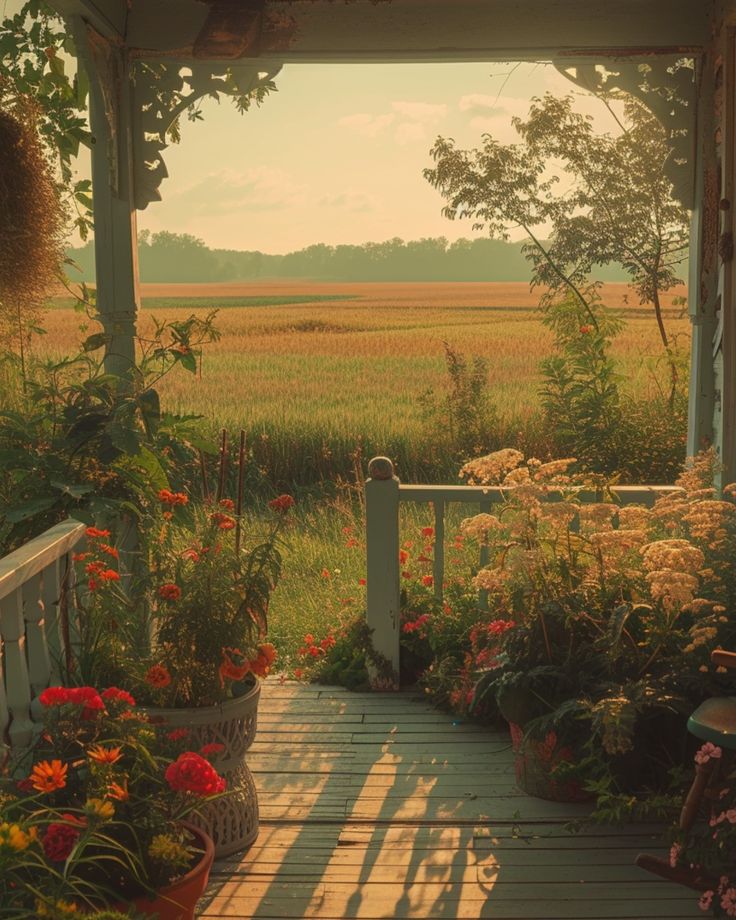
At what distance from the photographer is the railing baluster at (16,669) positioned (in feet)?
8.53

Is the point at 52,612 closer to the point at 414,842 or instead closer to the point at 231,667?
the point at 231,667

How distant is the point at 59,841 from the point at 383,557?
243 centimetres

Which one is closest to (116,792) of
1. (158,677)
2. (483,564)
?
(158,677)

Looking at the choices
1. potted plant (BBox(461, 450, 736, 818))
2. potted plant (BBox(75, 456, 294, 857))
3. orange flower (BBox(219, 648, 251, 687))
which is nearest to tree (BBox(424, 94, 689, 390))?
potted plant (BBox(461, 450, 736, 818))

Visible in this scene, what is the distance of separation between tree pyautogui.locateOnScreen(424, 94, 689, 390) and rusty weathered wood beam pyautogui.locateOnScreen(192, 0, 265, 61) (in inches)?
220

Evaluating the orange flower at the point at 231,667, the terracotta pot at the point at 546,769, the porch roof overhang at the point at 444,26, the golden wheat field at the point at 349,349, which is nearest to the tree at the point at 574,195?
the golden wheat field at the point at 349,349

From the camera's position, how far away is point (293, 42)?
429 centimetres

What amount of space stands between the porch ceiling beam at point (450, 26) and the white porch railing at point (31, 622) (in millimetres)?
2047

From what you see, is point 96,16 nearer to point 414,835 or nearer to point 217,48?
point 217,48

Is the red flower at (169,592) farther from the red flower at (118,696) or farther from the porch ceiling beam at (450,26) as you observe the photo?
the porch ceiling beam at (450,26)

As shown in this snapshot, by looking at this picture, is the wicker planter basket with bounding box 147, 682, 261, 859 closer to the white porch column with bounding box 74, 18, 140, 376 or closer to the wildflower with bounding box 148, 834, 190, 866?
the wildflower with bounding box 148, 834, 190, 866

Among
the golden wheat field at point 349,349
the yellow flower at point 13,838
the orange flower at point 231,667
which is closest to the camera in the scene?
the yellow flower at point 13,838

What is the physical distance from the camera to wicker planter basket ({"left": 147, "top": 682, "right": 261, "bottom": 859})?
3.07m

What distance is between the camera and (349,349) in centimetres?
1328
